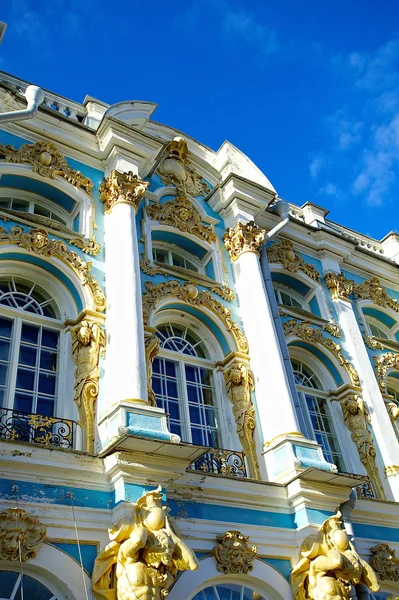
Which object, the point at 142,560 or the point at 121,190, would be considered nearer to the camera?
the point at 142,560

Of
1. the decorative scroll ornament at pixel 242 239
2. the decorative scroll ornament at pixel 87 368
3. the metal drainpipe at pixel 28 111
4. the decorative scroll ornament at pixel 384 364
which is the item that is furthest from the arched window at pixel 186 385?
the decorative scroll ornament at pixel 384 364

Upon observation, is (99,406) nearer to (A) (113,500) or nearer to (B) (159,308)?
(A) (113,500)

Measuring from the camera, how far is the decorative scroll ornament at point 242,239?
13.2m

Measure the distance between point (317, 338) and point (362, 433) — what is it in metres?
2.23

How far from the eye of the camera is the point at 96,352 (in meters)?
9.85

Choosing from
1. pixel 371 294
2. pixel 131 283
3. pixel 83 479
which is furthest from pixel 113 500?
pixel 371 294

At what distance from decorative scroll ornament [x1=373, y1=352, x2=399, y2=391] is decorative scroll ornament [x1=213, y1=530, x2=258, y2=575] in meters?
6.39

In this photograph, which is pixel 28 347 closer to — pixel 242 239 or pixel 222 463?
pixel 222 463

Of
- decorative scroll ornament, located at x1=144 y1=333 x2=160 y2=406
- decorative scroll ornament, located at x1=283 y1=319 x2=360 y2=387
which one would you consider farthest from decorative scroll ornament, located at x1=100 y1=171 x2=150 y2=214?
decorative scroll ornament, located at x1=283 y1=319 x2=360 y2=387

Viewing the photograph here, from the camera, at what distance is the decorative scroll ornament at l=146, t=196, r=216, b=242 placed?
12.9 meters

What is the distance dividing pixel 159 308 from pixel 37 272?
223 cm

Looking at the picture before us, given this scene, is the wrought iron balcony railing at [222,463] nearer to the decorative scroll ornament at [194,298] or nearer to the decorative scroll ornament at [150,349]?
the decorative scroll ornament at [150,349]

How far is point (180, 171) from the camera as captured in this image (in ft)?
46.1

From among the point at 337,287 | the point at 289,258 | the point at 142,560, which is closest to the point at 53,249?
the point at 142,560
